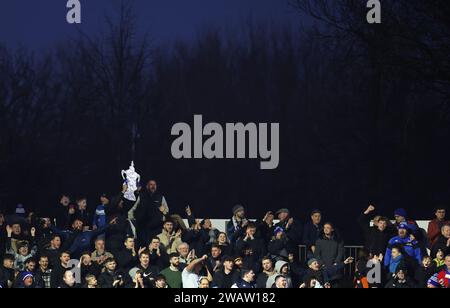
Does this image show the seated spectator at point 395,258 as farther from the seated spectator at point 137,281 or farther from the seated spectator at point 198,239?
the seated spectator at point 137,281

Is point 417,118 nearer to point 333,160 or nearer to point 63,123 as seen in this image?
point 333,160

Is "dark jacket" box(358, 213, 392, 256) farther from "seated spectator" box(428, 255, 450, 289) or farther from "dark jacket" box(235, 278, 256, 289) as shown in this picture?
"dark jacket" box(235, 278, 256, 289)

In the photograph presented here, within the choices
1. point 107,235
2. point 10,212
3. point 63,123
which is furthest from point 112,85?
point 107,235

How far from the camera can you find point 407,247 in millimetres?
16828

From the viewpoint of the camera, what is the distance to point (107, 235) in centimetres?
1731

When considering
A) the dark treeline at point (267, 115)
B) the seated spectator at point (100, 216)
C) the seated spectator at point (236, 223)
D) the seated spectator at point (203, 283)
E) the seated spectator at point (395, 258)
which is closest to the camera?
the seated spectator at point (203, 283)

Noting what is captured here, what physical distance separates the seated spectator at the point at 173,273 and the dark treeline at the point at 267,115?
13872 mm

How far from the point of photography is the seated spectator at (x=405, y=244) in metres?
→ 16.7

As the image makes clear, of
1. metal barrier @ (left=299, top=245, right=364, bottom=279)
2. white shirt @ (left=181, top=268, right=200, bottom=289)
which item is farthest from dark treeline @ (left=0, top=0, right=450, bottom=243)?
white shirt @ (left=181, top=268, right=200, bottom=289)

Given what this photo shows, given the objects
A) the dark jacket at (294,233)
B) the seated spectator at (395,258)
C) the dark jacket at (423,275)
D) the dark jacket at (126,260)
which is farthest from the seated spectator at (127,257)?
the dark jacket at (423,275)

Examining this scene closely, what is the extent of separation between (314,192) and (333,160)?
3.93ft

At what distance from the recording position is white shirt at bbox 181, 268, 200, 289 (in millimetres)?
15178

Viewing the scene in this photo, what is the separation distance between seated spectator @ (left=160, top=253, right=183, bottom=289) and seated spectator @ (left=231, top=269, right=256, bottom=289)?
83 cm

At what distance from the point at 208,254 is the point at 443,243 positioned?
3744 mm
